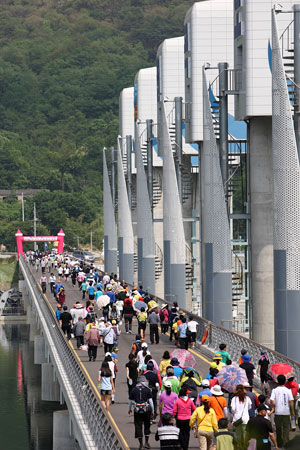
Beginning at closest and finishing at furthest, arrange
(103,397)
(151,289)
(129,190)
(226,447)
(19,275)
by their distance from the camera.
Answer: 1. (226,447)
2. (103,397)
3. (151,289)
4. (129,190)
5. (19,275)

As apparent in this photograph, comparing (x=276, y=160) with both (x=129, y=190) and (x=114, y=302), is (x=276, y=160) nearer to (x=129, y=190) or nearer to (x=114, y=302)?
(x=114, y=302)

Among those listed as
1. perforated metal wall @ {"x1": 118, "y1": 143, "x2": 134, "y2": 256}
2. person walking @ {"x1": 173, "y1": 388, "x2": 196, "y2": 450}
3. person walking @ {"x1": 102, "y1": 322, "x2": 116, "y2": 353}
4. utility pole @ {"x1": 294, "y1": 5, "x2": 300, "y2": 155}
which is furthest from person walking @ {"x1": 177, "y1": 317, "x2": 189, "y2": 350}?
perforated metal wall @ {"x1": 118, "y1": 143, "x2": 134, "y2": 256}

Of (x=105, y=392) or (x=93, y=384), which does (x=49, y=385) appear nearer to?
(x=93, y=384)

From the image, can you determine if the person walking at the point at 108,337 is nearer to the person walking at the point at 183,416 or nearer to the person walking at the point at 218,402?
the person walking at the point at 183,416

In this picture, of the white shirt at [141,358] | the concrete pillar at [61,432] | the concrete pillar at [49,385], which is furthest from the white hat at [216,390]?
the concrete pillar at [49,385]

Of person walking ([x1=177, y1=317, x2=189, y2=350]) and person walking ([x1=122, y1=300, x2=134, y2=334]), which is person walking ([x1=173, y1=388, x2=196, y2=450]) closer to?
person walking ([x1=177, y1=317, x2=189, y2=350])

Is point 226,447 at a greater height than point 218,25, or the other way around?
point 218,25

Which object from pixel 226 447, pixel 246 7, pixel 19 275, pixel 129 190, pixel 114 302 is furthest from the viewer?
pixel 19 275

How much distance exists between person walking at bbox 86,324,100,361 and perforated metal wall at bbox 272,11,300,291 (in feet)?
19.0

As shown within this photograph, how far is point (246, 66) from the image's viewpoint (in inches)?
1576

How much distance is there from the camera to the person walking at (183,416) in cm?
1811

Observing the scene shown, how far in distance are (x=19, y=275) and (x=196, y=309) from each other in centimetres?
7804

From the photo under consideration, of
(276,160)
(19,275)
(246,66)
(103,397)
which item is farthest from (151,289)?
(19,275)

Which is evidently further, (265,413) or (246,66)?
(246,66)
